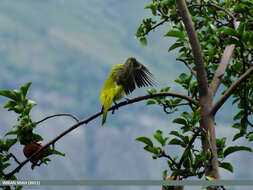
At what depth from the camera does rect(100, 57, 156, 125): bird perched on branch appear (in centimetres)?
257

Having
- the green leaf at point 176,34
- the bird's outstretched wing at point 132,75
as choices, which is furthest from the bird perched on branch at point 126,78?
the green leaf at point 176,34

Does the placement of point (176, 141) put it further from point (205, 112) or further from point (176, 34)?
point (176, 34)

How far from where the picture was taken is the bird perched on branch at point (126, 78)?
257 cm

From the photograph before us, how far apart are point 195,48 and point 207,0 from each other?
3.70ft

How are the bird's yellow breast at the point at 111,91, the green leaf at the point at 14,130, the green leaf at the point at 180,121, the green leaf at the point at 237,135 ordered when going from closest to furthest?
the green leaf at the point at 180,121
the green leaf at the point at 14,130
the bird's yellow breast at the point at 111,91
the green leaf at the point at 237,135

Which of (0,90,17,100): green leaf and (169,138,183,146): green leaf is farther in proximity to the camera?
(0,90,17,100): green leaf

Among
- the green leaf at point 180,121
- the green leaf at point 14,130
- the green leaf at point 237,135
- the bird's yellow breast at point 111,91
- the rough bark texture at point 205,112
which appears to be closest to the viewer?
the rough bark texture at point 205,112

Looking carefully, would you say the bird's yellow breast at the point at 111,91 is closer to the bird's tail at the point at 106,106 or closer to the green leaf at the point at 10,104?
the bird's tail at the point at 106,106

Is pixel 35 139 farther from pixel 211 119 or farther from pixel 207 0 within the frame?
pixel 207 0

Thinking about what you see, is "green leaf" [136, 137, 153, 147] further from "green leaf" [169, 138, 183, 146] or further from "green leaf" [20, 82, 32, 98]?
"green leaf" [20, 82, 32, 98]

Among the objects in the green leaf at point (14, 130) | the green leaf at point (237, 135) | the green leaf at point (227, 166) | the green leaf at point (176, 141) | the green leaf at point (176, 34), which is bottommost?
the green leaf at point (227, 166)

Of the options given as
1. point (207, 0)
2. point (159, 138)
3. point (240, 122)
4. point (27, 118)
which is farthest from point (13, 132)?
point (207, 0)

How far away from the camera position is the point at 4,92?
7.72 feet

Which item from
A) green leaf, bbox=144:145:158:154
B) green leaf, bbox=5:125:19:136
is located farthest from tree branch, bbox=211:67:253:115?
green leaf, bbox=5:125:19:136
